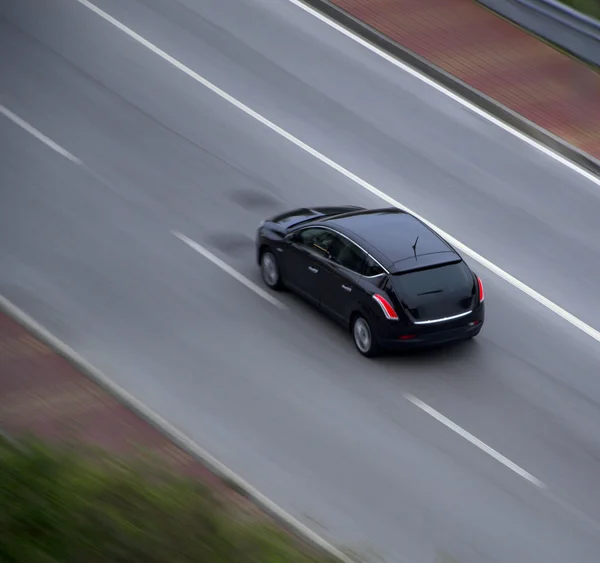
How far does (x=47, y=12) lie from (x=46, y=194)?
7.66 meters

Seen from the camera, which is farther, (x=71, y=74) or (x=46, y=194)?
(x=71, y=74)

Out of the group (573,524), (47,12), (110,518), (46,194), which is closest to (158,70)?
(47,12)

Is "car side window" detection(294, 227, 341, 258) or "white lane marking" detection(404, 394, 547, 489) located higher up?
"car side window" detection(294, 227, 341, 258)

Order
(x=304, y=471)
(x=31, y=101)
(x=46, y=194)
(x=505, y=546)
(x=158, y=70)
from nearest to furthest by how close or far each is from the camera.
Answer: (x=505, y=546) < (x=304, y=471) < (x=46, y=194) < (x=31, y=101) < (x=158, y=70)

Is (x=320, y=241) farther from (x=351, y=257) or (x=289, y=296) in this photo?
(x=289, y=296)

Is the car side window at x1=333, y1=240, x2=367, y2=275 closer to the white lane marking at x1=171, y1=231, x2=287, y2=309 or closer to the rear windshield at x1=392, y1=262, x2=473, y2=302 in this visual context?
the rear windshield at x1=392, y1=262, x2=473, y2=302

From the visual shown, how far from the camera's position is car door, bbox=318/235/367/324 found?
15.0 metres

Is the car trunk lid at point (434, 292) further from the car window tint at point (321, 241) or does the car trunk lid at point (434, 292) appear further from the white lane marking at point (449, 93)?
the white lane marking at point (449, 93)

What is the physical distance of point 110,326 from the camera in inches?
591

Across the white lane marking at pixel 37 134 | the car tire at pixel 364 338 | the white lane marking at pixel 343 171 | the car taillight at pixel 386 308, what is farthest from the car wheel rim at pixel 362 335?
the white lane marking at pixel 37 134

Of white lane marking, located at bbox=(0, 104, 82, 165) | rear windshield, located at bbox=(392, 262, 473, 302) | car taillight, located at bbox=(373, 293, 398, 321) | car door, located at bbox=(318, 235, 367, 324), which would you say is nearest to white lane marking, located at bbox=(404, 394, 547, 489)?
car taillight, located at bbox=(373, 293, 398, 321)

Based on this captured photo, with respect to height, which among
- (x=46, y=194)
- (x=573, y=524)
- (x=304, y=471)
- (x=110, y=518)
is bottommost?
Answer: (x=46, y=194)

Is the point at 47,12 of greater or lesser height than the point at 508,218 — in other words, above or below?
below

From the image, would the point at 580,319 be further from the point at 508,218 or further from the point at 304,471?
the point at 304,471
